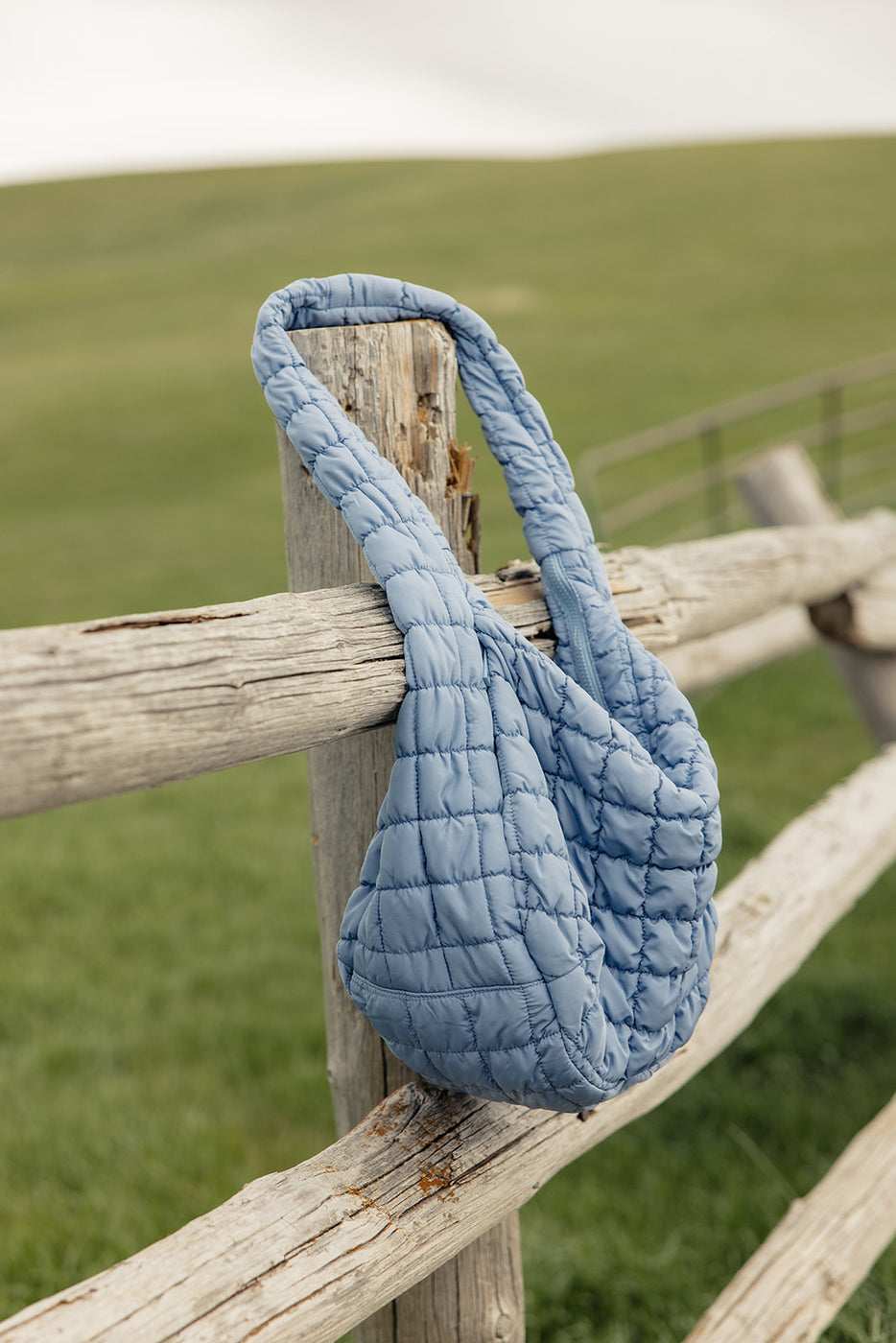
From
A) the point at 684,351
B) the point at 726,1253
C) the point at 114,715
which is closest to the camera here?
the point at 114,715

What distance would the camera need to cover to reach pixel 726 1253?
2557 mm

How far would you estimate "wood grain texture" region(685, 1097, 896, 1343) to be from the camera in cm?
177

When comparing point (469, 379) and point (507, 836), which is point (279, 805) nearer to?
point (469, 379)

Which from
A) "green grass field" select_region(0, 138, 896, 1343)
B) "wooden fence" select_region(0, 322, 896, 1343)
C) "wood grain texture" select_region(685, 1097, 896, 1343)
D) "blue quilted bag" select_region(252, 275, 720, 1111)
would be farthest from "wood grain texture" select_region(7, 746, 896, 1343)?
"green grass field" select_region(0, 138, 896, 1343)

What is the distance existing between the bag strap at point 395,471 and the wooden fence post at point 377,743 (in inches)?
1.6

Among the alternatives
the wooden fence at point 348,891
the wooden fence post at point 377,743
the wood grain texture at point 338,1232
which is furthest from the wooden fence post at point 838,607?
the wooden fence post at point 377,743

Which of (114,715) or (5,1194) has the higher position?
(114,715)

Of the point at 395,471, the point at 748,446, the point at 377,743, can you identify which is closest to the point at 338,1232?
the point at 377,743

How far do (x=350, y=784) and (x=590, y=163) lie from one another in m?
39.8

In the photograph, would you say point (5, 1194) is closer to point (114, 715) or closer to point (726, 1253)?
point (726, 1253)

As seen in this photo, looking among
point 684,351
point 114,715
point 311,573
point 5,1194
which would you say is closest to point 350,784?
point 311,573

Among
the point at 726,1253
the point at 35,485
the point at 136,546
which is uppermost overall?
the point at 35,485

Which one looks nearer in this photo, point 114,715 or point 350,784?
point 114,715

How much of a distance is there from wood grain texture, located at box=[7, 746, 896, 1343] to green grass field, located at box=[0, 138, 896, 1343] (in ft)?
4.02
